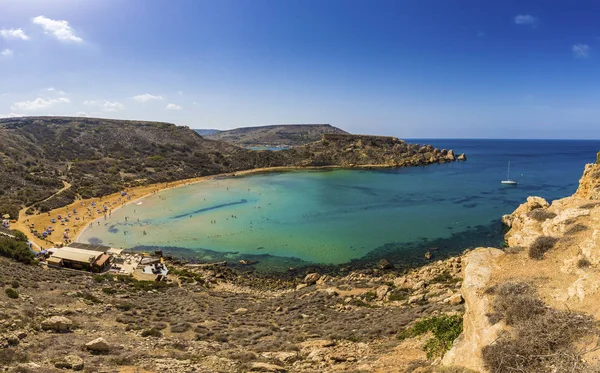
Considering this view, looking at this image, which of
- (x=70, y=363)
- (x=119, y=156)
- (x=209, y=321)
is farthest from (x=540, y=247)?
(x=119, y=156)

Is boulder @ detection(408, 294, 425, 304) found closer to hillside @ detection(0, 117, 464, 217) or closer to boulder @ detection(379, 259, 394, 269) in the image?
boulder @ detection(379, 259, 394, 269)

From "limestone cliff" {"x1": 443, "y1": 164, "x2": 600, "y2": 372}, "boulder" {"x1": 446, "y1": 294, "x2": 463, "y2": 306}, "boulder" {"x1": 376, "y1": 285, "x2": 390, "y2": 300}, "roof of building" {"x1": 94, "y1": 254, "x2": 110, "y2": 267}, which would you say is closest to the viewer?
"limestone cliff" {"x1": 443, "y1": 164, "x2": 600, "y2": 372}

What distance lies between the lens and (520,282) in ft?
27.4

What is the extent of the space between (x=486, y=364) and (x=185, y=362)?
29.0ft

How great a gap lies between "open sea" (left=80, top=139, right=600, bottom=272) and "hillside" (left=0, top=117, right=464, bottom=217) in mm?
12469

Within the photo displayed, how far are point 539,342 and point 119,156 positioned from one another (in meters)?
89.3

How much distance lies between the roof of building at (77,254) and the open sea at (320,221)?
7287mm

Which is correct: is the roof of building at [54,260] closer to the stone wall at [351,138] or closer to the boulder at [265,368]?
the boulder at [265,368]

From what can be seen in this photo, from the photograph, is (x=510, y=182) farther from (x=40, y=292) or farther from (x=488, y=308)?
(x=40, y=292)

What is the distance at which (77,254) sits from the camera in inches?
952

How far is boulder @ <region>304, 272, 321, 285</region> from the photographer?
78.9 feet

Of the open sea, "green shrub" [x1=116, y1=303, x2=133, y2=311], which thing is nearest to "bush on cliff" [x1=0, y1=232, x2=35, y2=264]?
the open sea

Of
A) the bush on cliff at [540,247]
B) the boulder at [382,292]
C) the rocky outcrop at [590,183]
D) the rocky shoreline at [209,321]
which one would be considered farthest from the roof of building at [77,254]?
the rocky outcrop at [590,183]

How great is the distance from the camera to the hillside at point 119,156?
50.2 metres
